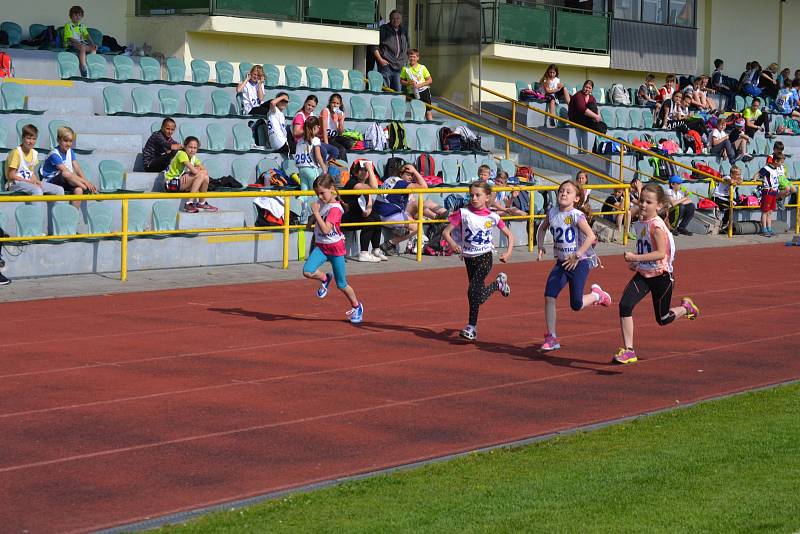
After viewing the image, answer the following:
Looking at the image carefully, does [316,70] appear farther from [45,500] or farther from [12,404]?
[45,500]

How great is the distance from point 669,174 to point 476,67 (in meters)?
5.97

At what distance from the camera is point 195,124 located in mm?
22156

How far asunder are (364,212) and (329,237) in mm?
5708

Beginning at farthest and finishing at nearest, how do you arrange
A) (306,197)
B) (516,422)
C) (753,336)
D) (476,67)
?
1. (476,67)
2. (306,197)
3. (753,336)
4. (516,422)

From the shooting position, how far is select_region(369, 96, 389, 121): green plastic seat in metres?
26.4

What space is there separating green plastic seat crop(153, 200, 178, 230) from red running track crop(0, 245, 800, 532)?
210 cm

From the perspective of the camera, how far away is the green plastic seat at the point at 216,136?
21.9m

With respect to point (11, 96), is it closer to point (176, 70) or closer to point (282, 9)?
point (176, 70)

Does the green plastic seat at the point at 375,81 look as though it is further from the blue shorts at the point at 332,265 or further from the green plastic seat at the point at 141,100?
the blue shorts at the point at 332,265

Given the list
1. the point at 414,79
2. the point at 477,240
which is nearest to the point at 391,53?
the point at 414,79

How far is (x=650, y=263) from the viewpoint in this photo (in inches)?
463

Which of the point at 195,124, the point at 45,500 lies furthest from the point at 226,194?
the point at 45,500

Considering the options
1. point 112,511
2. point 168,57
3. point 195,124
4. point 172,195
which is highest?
point 168,57

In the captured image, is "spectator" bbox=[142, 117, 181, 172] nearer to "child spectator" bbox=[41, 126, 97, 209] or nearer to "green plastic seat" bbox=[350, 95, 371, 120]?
"child spectator" bbox=[41, 126, 97, 209]
